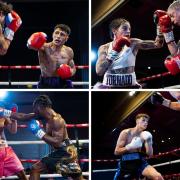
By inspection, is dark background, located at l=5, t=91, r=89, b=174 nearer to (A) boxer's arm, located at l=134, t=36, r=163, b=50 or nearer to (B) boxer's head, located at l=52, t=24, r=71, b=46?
(B) boxer's head, located at l=52, t=24, r=71, b=46

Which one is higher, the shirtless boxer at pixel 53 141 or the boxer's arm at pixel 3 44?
the boxer's arm at pixel 3 44

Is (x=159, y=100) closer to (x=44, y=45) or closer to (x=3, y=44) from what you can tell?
(x=44, y=45)

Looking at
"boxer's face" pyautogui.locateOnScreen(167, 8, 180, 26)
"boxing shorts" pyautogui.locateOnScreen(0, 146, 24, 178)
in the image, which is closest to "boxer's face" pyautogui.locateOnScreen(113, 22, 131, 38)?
"boxer's face" pyautogui.locateOnScreen(167, 8, 180, 26)

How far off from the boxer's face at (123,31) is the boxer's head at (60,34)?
11.5 inches

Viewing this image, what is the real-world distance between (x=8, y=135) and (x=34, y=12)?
2.49 feet

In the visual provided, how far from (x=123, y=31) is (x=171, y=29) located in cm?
29

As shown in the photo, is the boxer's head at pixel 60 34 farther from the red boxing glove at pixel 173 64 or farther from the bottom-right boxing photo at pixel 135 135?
the red boxing glove at pixel 173 64

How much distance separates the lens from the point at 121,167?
108 inches

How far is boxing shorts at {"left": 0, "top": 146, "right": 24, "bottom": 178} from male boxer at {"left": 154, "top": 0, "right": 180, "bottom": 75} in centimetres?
107

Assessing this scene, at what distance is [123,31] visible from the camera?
2779 mm

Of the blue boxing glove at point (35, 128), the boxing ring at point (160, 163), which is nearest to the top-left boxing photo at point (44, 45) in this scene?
the blue boxing glove at point (35, 128)

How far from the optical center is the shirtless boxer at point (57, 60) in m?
2.76

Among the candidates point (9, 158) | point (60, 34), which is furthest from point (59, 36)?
point (9, 158)

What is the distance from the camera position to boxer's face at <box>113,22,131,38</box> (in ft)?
9.10
